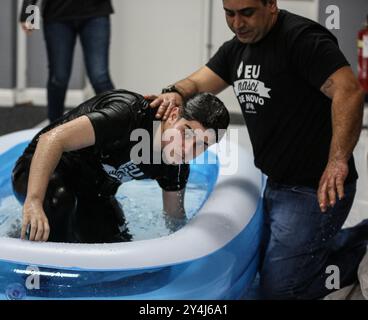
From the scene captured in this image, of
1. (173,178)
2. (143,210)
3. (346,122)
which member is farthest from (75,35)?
(346,122)

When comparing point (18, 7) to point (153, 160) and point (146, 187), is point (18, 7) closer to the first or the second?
point (146, 187)

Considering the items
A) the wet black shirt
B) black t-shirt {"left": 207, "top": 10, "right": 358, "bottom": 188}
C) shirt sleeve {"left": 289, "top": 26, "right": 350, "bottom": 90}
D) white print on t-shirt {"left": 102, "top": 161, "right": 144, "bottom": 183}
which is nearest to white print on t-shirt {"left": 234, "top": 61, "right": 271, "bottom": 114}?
black t-shirt {"left": 207, "top": 10, "right": 358, "bottom": 188}

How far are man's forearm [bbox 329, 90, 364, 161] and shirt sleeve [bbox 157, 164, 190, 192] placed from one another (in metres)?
0.51

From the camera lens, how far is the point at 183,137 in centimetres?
189

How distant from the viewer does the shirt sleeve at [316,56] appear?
1800 millimetres

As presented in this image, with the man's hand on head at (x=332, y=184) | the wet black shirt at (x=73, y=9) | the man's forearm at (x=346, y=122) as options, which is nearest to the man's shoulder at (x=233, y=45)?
the man's forearm at (x=346, y=122)

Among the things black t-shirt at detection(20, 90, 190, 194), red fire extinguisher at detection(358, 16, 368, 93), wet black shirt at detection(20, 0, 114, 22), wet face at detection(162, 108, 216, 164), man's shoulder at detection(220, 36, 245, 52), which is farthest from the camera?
red fire extinguisher at detection(358, 16, 368, 93)

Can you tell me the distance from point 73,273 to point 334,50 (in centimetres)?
85

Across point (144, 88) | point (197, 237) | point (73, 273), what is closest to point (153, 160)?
A: point (197, 237)

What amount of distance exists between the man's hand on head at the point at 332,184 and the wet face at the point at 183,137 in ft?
1.18

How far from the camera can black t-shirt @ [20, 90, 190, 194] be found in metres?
1.77

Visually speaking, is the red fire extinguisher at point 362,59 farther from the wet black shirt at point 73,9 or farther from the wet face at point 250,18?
the wet face at point 250,18

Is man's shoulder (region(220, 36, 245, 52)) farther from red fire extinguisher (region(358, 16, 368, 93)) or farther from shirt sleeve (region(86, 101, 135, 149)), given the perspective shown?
red fire extinguisher (region(358, 16, 368, 93))

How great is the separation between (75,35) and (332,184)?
7.23 ft
